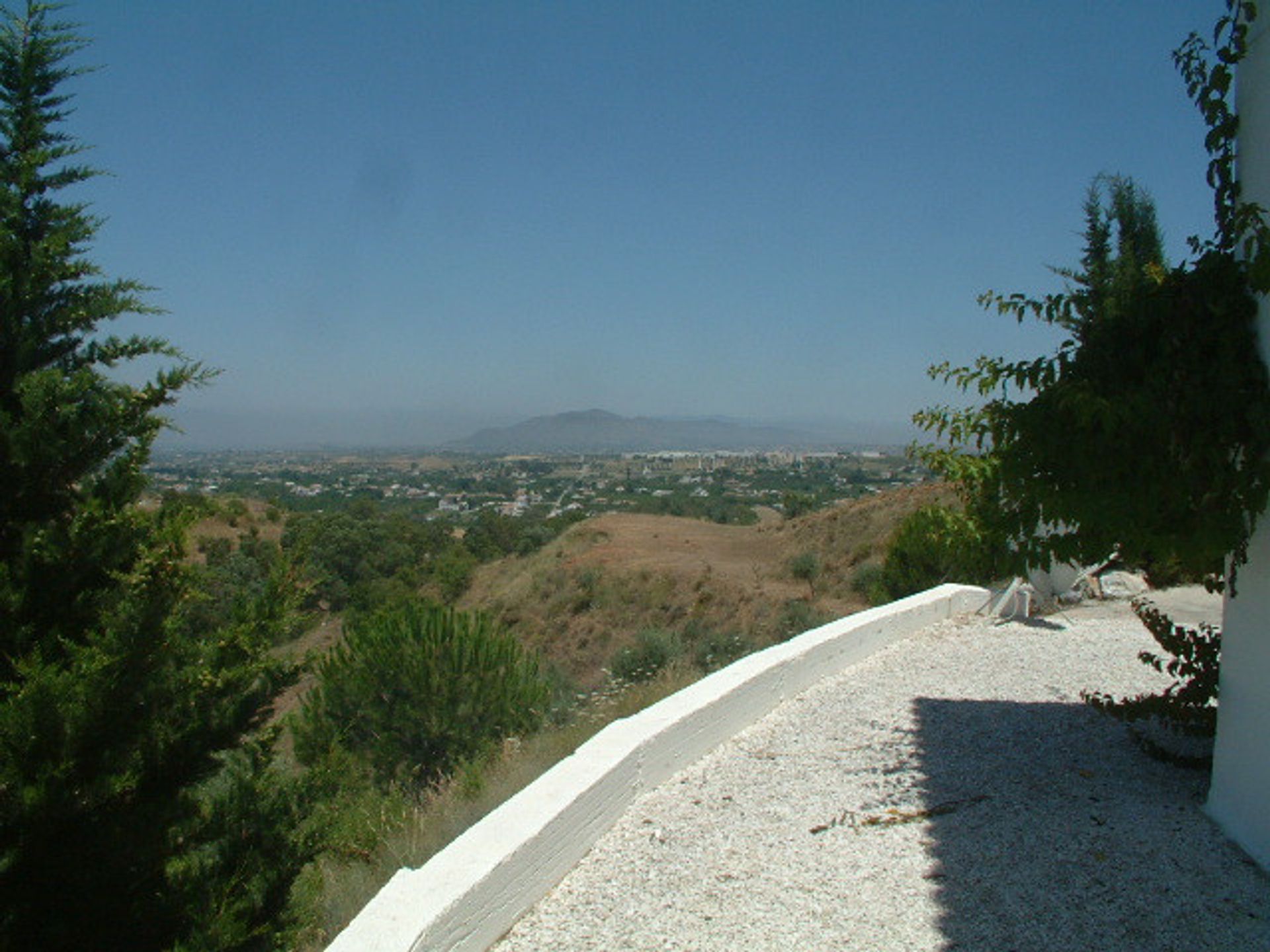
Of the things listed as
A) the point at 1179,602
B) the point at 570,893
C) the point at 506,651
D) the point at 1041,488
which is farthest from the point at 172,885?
the point at 1179,602

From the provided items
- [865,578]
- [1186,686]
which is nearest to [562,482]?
[865,578]

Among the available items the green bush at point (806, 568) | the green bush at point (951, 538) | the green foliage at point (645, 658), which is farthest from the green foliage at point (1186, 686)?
the green bush at point (806, 568)

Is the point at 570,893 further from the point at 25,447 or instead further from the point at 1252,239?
the point at 1252,239

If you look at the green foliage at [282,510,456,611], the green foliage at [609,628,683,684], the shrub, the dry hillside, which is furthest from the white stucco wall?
the green foliage at [282,510,456,611]

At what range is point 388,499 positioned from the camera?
272ft

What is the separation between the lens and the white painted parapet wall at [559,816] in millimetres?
3471

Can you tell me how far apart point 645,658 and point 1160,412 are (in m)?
9.37

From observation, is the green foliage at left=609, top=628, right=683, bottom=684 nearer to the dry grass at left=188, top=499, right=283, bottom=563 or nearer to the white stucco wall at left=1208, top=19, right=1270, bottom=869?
the white stucco wall at left=1208, top=19, right=1270, bottom=869

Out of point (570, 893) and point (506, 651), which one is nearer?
point (570, 893)

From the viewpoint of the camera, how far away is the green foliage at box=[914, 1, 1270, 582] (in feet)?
13.1

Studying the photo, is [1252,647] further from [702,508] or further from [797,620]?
[702,508]

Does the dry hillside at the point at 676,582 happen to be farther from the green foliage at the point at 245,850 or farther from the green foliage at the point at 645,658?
the green foliage at the point at 245,850

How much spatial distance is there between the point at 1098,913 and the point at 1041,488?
5.64 ft

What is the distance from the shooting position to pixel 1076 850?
14.2ft
